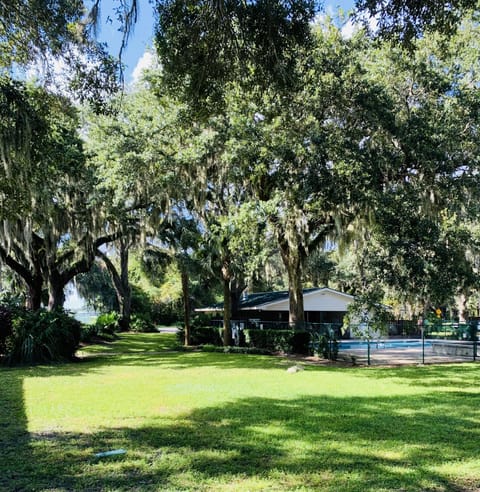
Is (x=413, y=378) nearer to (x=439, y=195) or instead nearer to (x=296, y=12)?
(x=439, y=195)

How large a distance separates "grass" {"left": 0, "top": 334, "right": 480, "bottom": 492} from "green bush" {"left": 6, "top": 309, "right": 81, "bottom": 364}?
8.72 ft

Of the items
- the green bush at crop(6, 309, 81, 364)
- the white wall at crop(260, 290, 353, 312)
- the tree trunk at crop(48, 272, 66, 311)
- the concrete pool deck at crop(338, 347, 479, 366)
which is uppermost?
the tree trunk at crop(48, 272, 66, 311)

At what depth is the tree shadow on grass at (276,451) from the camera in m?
3.83

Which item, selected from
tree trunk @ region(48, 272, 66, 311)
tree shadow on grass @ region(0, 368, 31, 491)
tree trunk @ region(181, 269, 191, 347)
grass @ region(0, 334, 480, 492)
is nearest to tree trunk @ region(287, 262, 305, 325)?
tree trunk @ region(181, 269, 191, 347)

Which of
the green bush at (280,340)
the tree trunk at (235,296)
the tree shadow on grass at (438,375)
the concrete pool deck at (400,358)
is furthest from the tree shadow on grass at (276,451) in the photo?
the tree trunk at (235,296)

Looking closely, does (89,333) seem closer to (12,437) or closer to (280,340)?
(280,340)

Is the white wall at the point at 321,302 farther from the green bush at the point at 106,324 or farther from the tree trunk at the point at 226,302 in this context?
the green bush at the point at 106,324

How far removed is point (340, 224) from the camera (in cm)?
1403

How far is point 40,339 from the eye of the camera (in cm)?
1302

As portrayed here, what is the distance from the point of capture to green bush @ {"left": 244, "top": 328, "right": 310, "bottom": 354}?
16.7m

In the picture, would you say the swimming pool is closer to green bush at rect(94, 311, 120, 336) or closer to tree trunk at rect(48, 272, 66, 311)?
green bush at rect(94, 311, 120, 336)

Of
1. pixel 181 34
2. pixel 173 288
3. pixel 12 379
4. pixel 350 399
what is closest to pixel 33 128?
pixel 181 34

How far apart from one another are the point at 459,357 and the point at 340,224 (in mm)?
5965

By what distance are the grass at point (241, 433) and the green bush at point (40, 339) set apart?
266cm
